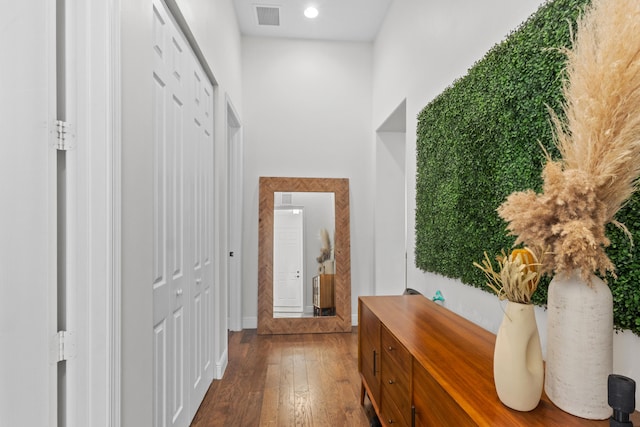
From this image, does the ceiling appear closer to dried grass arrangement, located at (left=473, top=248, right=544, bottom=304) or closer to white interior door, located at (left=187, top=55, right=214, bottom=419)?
white interior door, located at (left=187, top=55, right=214, bottom=419)

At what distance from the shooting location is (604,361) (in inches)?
32.6

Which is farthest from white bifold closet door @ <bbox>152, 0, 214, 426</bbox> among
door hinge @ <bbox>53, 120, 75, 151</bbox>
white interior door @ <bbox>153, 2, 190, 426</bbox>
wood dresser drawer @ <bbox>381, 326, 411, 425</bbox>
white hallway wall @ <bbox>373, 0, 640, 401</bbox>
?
white hallway wall @ <bbox>373, 0, 640, 401</bbox>

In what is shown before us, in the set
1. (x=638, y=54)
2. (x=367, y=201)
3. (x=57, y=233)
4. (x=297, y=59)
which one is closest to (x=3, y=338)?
(x=57, y=233)

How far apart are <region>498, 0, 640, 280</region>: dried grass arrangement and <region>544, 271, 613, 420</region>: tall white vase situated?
5 centimetres

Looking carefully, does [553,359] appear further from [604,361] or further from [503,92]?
[503,92]

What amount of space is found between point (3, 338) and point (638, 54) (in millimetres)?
1606

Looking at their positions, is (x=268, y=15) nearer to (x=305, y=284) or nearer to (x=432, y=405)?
(x=305, y=284)

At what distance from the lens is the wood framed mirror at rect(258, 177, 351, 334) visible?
398 cm

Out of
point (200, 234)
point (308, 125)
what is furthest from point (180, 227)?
point (308, 125)

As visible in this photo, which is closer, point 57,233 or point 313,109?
point 57,233

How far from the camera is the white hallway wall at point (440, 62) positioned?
146 cm

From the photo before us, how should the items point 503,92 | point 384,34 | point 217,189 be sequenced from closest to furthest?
1. point 503,92
2. point 217,189
3. point 384,34

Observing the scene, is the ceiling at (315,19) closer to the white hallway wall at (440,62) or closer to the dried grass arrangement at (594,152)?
the white hallway wall at (440,62)

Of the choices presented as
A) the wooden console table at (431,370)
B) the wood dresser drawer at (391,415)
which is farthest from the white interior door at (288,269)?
the wood dresser drawer at (391,415)
